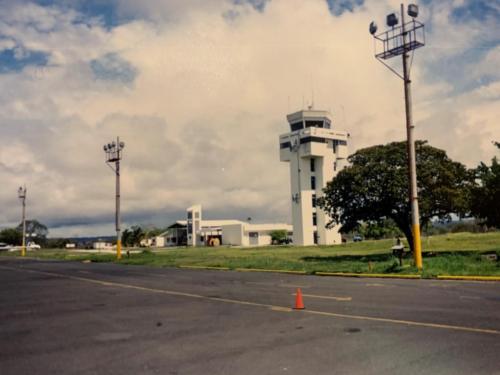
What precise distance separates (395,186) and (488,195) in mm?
5873

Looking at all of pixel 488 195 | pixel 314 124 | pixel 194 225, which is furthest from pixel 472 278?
pixel 194 225

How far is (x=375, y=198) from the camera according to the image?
3684cm

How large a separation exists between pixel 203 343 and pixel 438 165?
101 ft

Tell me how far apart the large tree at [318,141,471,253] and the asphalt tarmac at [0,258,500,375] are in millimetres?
18795

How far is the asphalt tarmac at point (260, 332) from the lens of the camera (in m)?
7.23

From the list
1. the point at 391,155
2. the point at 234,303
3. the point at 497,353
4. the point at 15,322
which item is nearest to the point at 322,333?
the point at 497,353

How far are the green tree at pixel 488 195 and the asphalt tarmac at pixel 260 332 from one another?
17104 mm

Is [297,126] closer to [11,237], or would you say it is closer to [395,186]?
[395,186]

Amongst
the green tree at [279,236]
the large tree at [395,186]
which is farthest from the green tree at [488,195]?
the green tree at [279,236]

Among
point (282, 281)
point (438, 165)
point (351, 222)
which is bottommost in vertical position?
point (282, 281)

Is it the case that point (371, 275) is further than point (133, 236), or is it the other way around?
point (133, 236)

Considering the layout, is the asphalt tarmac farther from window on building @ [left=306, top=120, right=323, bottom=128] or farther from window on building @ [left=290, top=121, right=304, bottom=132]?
window on building @ [left=290, top=121, right=304, bottom=132]

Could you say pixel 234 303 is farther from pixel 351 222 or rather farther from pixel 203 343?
pixel 351 222

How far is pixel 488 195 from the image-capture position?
32.7 metres
